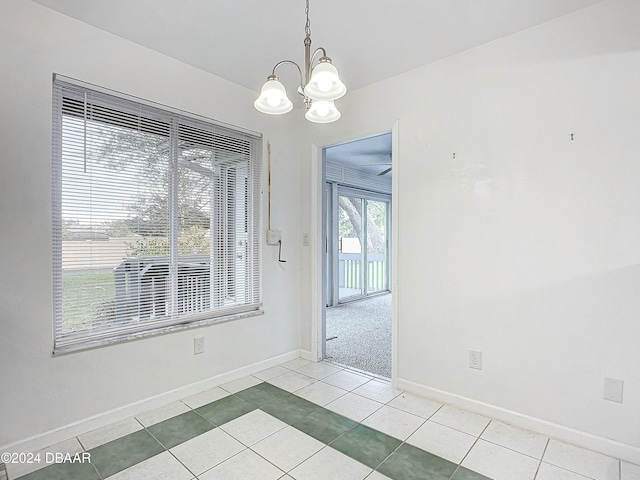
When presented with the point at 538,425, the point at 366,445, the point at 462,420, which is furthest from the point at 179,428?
the point at 538,425

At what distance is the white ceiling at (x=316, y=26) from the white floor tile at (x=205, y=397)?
2592 mm

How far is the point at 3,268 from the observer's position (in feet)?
6.18

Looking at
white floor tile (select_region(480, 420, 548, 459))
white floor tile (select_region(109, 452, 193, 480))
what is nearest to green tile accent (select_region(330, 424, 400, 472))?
white floor tile (select_region(480, 420, 548, 459))

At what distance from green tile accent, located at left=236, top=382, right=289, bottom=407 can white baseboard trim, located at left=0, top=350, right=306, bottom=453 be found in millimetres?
256

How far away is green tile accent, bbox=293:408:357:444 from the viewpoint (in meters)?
2.14

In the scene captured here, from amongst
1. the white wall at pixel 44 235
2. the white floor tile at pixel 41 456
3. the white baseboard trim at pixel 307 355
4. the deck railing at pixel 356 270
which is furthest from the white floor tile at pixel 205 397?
the deck railing at pixel 356 270

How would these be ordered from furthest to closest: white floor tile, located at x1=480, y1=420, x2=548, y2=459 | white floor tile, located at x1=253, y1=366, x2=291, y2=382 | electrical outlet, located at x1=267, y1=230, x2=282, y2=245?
electrical outlet, located at x1=267, y1=230, x2=282, y2=245 < white floor tile, located at x1=253, y1=366, x2=291, y2=382 < white floor tile, located at x1=480, y1=420, x2=548, y2=459

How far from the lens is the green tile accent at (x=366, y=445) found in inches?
75.5

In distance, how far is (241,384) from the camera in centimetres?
289

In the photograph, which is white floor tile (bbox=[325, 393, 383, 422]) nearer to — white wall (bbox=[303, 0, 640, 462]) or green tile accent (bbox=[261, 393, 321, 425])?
green tile accent (bbox=[261, 393, 321, 425])

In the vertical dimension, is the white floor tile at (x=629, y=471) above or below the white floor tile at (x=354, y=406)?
below

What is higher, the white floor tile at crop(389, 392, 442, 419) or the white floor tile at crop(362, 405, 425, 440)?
the white floor tile at crop(362, 405, 425, 440)

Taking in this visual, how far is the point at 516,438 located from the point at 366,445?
930mm

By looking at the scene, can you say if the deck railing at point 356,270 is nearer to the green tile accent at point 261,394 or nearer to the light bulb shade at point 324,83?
the green tile accent at point 261,394
